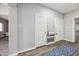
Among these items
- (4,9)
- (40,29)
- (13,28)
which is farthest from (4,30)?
(40,29)

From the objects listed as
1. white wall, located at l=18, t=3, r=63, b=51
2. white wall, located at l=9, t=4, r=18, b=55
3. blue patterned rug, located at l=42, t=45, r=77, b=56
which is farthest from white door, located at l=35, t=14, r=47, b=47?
white wall, located at l=9, t=4, r=18, b=55

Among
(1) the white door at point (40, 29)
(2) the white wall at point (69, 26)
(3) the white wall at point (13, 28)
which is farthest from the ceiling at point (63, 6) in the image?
(3) the white wall at point (13, 28)

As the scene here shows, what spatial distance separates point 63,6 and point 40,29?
42 centimetres

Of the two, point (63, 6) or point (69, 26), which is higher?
point (63, 6)

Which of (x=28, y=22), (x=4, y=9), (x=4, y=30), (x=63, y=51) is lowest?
(x=63, y=51)

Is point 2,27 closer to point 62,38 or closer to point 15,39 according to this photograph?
point 15,39

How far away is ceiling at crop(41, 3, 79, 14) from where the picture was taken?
106 centimetres

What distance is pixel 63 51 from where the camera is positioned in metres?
1.10

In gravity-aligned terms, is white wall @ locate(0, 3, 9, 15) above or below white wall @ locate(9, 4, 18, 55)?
above

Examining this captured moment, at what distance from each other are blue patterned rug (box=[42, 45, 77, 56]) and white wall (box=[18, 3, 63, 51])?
0.26 m

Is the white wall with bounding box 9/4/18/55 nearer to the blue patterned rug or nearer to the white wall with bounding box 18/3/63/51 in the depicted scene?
the white wall with bounding box 18/3/63/51

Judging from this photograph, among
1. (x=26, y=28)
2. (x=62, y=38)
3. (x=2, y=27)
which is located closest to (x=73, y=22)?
(x=62, y=38)

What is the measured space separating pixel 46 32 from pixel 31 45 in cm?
26

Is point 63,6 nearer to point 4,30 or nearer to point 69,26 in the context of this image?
point 69,26
